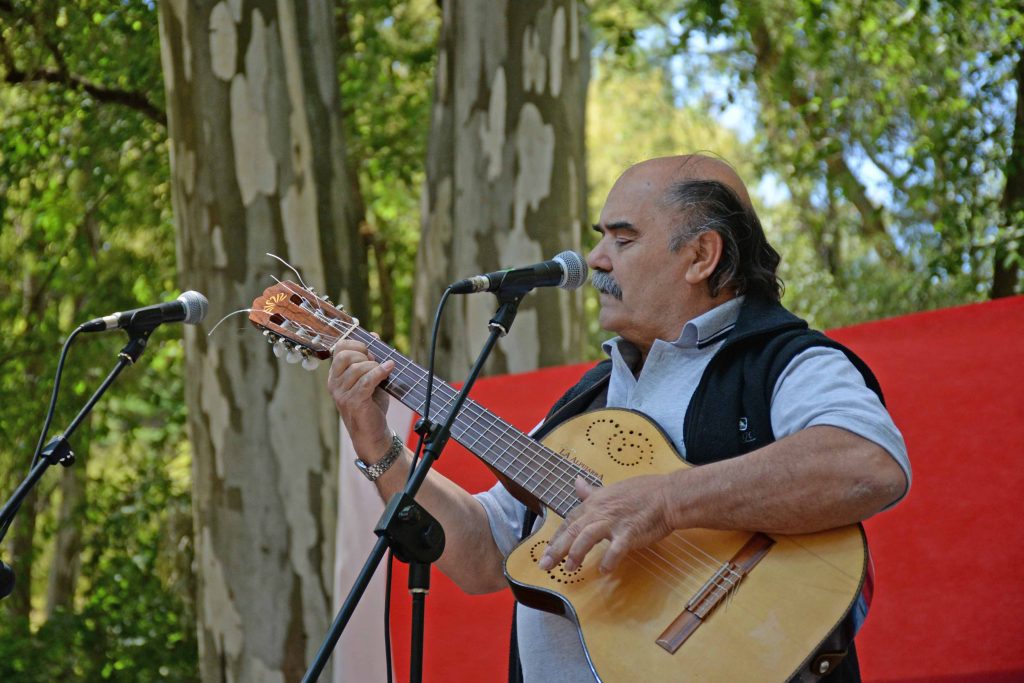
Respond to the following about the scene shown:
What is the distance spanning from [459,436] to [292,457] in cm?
248

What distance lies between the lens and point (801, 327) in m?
2.70

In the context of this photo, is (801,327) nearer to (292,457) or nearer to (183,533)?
(292,457)

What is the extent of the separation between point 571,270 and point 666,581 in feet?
2.23

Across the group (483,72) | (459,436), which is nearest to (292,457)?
(483,72)

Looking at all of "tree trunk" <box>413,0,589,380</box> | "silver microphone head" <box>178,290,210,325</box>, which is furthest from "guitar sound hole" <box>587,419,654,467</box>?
"tree trunk" <box>413,0,589,380</box>

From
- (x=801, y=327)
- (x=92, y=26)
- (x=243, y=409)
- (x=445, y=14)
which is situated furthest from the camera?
(x=92, y=26)

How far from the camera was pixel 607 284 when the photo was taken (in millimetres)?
2900

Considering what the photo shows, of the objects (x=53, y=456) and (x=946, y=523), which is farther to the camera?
(x=946, y=523)

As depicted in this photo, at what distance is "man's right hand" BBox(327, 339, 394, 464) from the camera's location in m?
2.81

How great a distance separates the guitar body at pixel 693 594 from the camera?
231 centimetres

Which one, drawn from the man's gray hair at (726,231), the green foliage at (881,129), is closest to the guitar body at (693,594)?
the man's gray hair at (726,231)

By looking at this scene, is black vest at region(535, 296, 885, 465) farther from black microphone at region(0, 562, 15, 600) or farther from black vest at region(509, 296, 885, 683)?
black microphone at region(0, 562, 15, 600)

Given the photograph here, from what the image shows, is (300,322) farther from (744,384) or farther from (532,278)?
(744,384)

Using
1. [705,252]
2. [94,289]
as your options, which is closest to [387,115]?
[94,289]
